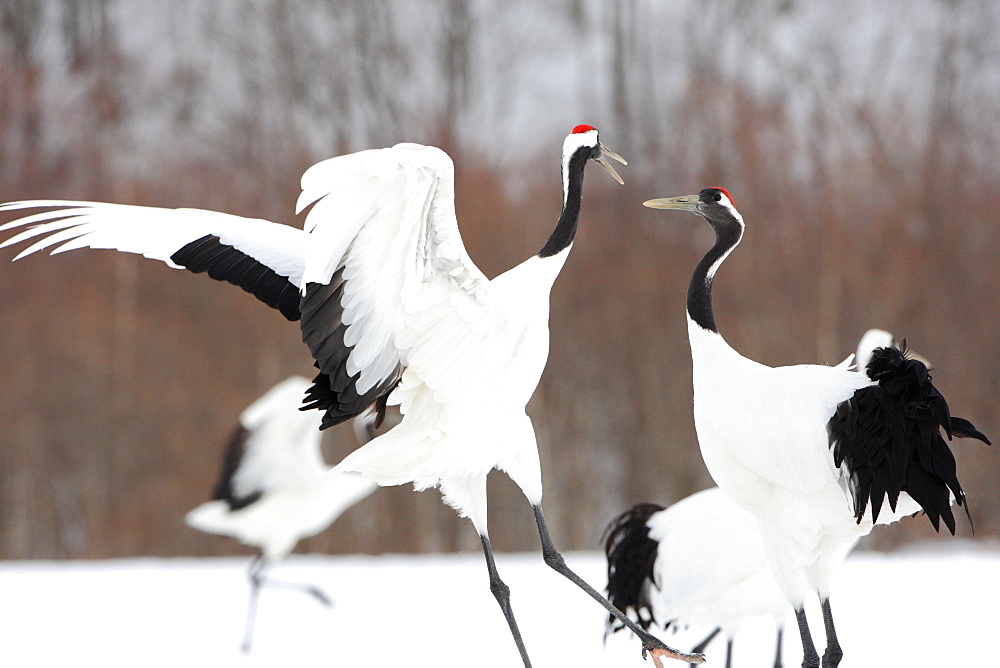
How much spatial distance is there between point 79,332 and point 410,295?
6.99 metres

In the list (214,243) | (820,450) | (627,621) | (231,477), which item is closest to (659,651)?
(627,621)

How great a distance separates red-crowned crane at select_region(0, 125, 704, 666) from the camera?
273 cm

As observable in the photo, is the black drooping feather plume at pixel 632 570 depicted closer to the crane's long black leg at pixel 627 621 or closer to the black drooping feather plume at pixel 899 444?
the crane's long black leg at pixel 627 621

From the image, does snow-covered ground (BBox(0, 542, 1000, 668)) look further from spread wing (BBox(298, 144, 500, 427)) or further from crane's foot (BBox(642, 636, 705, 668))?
spread wing (BBox(298, 144, 500, 427))

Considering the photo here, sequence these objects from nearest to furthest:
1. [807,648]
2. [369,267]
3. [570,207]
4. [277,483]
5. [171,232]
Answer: [369,267] < [807,648] < [570,207] < [171,232] < [277,483]

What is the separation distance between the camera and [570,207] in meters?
3.36

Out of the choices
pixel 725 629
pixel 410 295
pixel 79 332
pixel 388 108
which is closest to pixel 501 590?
pixel 725 629

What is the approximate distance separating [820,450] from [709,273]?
717 millimetres

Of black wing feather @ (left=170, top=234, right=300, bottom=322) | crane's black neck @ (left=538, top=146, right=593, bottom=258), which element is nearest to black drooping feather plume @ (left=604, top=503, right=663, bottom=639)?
crane's black neck @ (left=538, top=146, right=593, bottom=258)

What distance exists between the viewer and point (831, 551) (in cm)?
323

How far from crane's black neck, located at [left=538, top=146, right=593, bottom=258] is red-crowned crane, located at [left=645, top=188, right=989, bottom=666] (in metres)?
0.52

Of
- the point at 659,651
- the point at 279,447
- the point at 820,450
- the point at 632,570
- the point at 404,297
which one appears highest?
the point at 404,297

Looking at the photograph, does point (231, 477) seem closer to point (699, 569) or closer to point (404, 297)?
point (699, 569)

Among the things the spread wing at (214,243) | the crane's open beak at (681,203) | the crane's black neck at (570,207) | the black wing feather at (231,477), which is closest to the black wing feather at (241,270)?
the spread wing at (214,243)
